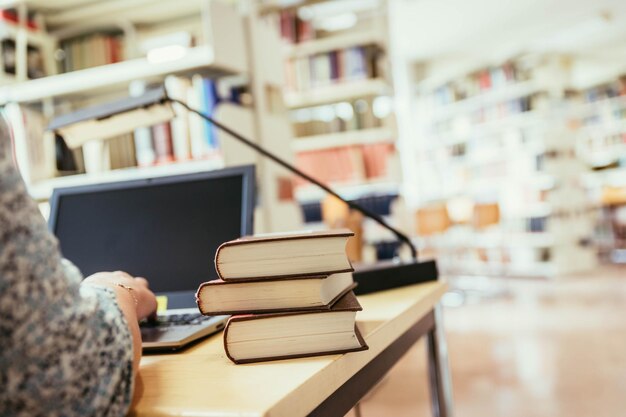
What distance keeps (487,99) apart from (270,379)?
686cm

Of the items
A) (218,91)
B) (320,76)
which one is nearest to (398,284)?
(218,91)

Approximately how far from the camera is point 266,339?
70 centimetres

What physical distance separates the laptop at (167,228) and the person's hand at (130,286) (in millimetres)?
184

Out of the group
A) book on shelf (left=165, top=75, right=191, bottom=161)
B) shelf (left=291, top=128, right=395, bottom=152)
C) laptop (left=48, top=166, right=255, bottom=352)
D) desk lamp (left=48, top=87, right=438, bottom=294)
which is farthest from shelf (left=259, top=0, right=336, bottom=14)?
laptop (left=48, top=166, right=255, bottom=352)

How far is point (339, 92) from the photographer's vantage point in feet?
10.8

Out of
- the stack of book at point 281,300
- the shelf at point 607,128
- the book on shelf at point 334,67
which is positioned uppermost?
the book on shelf at point 334,67

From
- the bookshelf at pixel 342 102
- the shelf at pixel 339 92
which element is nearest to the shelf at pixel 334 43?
the bookshelf at pixel 342 102

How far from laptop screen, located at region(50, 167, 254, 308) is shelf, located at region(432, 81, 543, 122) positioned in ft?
19.5

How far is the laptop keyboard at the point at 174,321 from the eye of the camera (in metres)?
0.91

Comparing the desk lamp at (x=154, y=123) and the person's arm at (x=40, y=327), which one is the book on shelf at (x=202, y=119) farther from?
the person's arm at (x=40, y=327)

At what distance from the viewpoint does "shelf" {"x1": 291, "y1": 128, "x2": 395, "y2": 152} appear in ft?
11.1

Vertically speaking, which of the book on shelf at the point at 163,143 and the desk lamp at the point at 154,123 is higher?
the book on shelf at the point at 163,143

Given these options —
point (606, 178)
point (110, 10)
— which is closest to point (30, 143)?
point (110, 10)

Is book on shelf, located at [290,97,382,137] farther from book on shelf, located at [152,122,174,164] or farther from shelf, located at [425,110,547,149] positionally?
shelf, located at [425,110,547,149]
